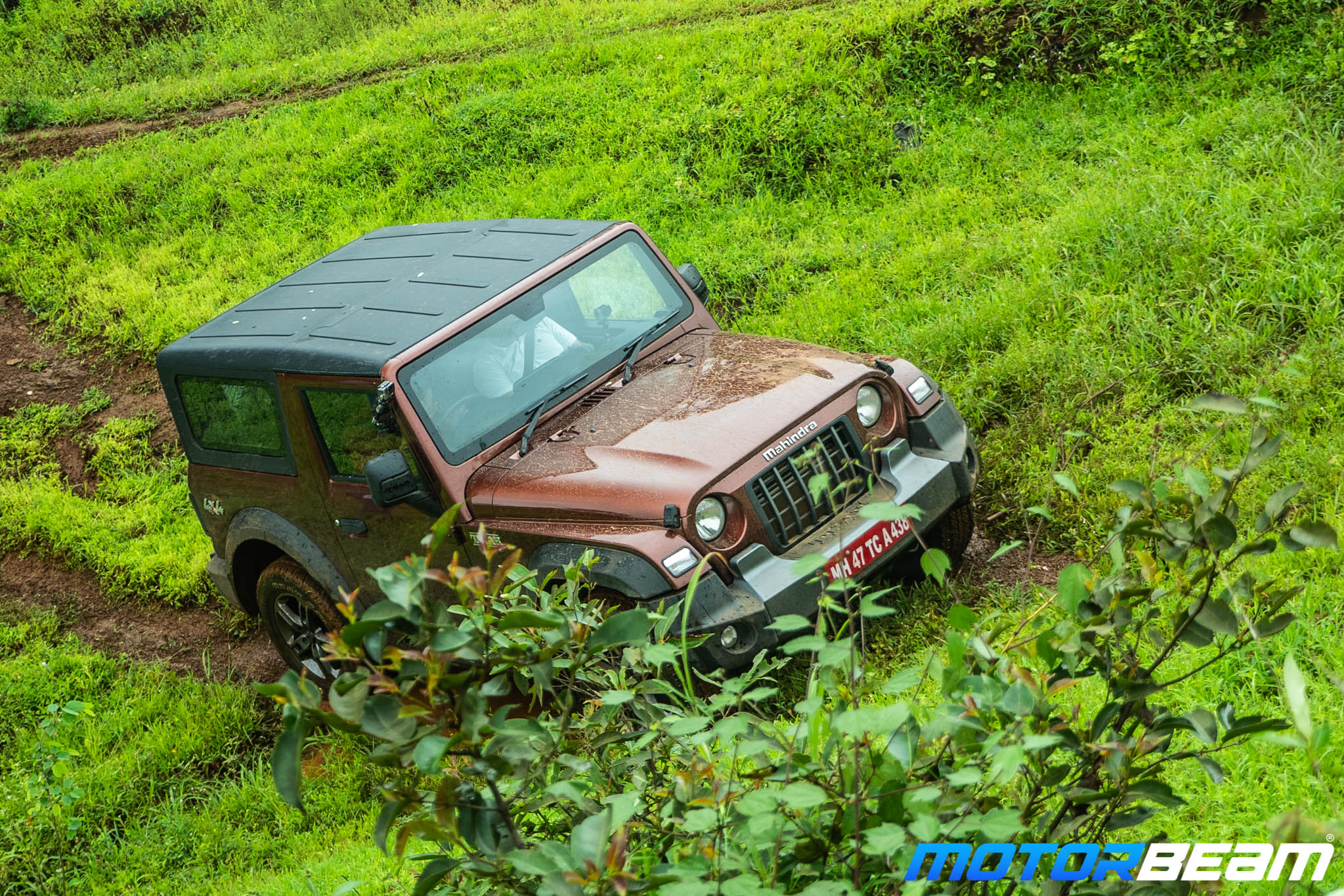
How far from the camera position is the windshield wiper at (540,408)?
4234mm

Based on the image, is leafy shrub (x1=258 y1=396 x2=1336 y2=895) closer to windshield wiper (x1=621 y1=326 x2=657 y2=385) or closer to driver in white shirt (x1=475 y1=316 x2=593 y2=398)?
driver in white shirt (x1=475 y1=316 x2=593 y2=398)

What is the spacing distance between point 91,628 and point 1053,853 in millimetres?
6051

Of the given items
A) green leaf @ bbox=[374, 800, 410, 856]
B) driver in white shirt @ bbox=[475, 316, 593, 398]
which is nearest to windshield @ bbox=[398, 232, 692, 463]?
driver in white shirt @ bbox=[475, 316, 593, 398]

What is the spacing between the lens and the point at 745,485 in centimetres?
383

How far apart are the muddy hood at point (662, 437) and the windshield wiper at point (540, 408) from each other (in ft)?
0.16

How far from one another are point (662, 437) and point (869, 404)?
90 centimetres

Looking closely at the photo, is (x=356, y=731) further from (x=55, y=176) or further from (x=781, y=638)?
(x=55, y=176)

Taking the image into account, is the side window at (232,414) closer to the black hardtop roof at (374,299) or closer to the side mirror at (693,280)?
the black hardtop roof at (374,299)

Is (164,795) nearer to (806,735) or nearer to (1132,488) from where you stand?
(806,735)

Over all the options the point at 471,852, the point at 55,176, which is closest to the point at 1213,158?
the point at 471,852

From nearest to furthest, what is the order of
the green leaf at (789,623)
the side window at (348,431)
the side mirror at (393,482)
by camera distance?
the green leaf at (789,623) → the side mirror at (393,482) → the side window at (348,431)

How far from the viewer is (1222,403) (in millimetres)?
1612

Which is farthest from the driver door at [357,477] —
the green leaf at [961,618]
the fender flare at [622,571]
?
the green leaf at [961,618]

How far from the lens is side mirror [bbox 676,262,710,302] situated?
16.8 ft
